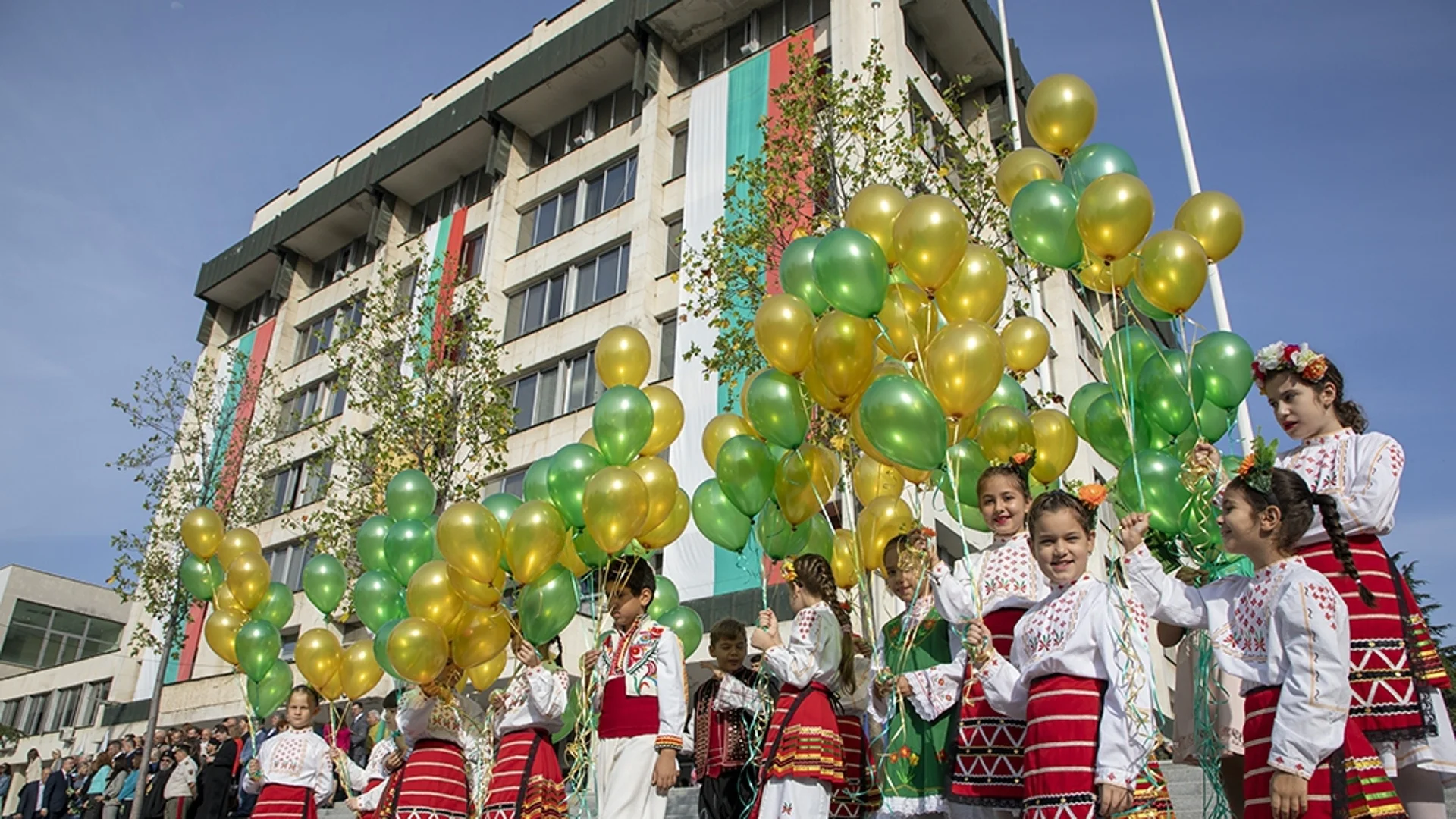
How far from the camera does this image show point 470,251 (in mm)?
24922

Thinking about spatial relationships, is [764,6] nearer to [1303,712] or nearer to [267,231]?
[267,231]

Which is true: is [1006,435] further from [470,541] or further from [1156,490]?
[470,541]

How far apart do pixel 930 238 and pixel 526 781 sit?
357cm

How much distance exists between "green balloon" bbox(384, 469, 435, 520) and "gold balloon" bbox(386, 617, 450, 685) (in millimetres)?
1536

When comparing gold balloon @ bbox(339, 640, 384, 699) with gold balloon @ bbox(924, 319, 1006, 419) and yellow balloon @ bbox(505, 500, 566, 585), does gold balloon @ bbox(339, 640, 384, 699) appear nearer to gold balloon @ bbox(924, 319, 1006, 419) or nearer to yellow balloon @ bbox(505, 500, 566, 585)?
yellow balloon @ bbox(505, 500, 566, 585)

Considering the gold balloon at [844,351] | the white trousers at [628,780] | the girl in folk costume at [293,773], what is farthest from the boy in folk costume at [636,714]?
the girl in folk costume at [293,773]

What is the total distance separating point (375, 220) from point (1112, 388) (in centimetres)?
2513

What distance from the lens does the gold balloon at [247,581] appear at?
7938 mm

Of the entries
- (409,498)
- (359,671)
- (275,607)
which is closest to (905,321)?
(409,498)

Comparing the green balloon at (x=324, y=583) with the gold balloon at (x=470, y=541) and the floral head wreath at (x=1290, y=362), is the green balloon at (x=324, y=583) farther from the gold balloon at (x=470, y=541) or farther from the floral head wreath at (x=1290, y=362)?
the floral head wreath at (x=1290, y=362)

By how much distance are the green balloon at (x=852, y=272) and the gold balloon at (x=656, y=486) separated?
1503 millimetres

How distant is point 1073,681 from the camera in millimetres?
3336

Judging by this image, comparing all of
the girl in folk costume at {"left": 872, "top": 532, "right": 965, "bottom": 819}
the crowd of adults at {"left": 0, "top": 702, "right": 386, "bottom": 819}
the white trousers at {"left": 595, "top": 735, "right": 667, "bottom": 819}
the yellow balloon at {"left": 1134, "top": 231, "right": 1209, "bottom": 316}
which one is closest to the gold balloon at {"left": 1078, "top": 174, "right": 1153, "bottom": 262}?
the yellow balloon at {"left": 1134, "top": 231, "right": 1209, "bottom": 316}

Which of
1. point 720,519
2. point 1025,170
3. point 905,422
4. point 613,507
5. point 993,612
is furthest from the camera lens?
point 720,519
